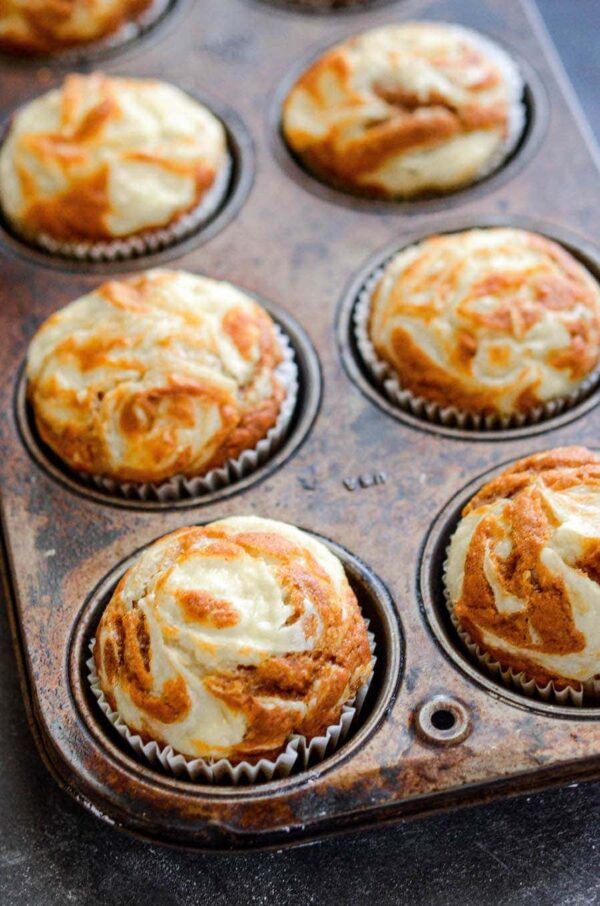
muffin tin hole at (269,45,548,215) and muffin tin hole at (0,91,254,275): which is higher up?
muffin tin hole at (269,45,548,215)

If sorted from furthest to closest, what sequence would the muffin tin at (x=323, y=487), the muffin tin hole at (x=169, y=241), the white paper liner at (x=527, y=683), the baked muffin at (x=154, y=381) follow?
the muffin tin hole at (x=169, y=241) < the baked muffin at (x=154, y=381) < the white paper liner at (x=527, y=683) < the muffin tin at (x=323, y=487)

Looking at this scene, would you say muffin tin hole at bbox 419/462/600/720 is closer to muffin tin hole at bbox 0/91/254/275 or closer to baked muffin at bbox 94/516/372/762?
baked muffin at bbox 94/516/372/762

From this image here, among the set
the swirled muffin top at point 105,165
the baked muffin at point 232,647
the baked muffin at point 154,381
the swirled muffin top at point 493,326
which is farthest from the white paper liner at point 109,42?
the baked muffin at point 232,647

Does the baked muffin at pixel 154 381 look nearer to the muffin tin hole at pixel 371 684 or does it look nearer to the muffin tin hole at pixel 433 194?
the muffin tin hole at pixel 371 684

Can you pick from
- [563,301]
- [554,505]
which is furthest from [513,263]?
[554,505]

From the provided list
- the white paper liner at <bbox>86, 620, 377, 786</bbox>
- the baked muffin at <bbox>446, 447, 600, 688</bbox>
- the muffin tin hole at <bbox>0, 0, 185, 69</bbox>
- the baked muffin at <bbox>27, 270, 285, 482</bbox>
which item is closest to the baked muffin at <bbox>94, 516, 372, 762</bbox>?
the white paper liner at <bbox>86, 620, 377, 786</bbox>

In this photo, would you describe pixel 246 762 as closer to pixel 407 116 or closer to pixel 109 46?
pixel 407 116

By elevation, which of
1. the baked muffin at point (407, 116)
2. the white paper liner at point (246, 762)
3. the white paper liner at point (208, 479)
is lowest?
the white paper liner at point (246, 762)
